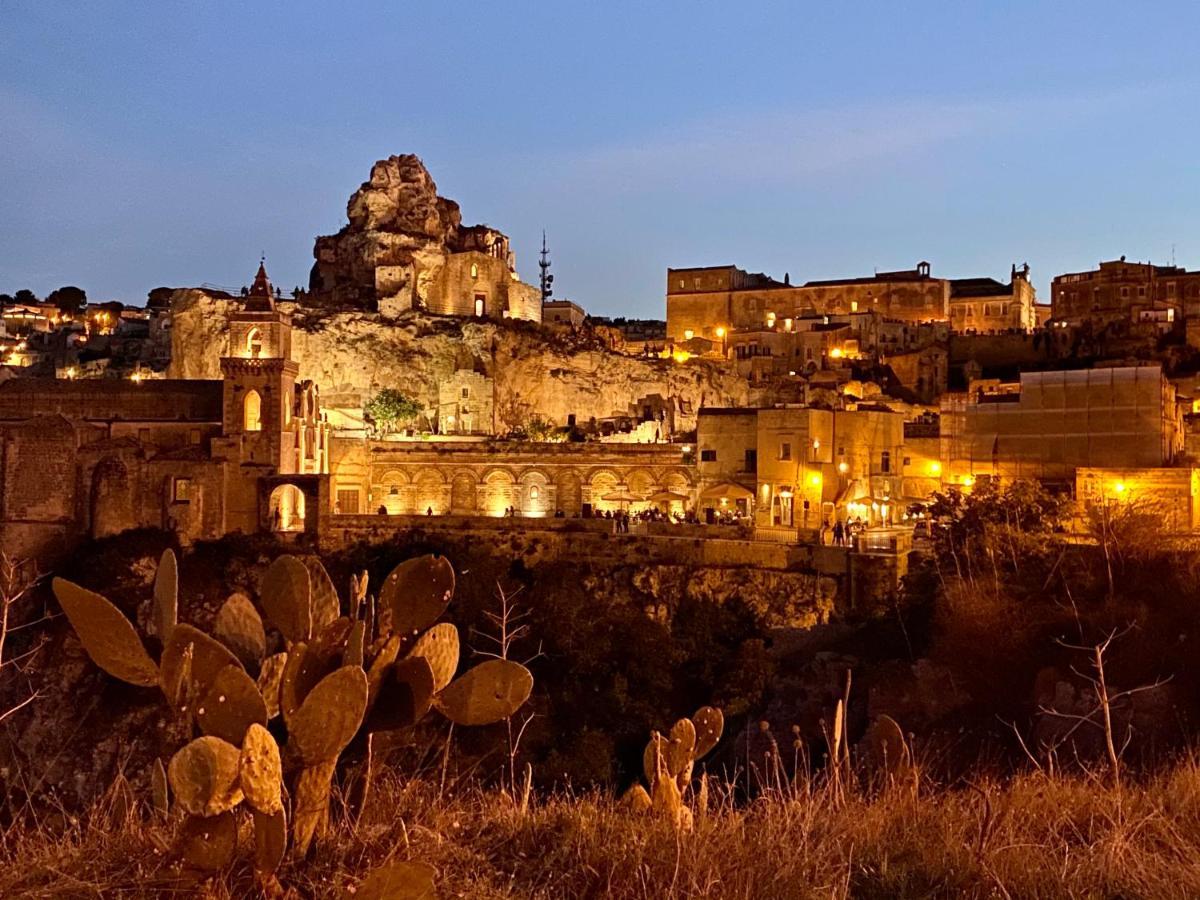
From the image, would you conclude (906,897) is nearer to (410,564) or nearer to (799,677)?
(410,564)

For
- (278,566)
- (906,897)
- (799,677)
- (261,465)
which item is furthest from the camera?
(261,465)

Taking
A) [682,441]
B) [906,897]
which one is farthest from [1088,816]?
[682,441]

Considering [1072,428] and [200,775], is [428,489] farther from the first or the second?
[200,775]

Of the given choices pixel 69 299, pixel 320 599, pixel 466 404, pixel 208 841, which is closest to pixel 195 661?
pixel 208 841

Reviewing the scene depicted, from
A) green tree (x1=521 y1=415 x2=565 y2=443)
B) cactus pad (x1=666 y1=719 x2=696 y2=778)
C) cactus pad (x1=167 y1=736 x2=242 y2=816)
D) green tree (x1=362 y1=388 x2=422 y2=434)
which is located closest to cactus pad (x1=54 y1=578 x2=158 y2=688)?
cactus pad (x1=167 y1=736 x2=242 y2=816)

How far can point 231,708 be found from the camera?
18.9 ft

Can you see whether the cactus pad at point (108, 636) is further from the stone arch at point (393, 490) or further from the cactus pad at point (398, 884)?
the stone arch at point (393, 490)

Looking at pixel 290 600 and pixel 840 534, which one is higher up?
pixel 290 600

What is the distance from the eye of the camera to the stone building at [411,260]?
2153 inches

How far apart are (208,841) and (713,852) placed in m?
2.96

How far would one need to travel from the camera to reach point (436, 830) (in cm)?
684

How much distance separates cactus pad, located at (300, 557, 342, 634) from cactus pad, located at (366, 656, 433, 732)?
1.89 feet

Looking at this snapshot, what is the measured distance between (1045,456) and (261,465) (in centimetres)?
2605

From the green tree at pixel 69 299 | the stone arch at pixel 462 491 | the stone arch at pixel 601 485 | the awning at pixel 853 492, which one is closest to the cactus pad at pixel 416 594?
the awning at pixel 853 492
